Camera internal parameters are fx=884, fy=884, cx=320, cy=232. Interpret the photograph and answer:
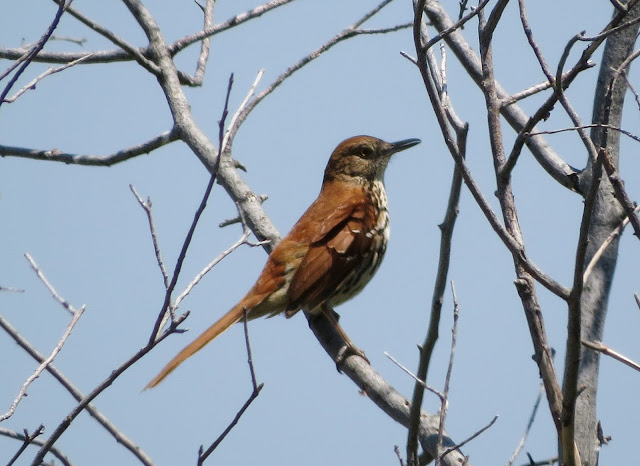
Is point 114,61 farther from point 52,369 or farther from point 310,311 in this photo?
point 52,369

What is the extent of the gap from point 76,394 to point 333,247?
A: 2.29m

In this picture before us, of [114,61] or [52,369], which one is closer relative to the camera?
[52,369]

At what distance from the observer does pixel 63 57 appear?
4.92 m

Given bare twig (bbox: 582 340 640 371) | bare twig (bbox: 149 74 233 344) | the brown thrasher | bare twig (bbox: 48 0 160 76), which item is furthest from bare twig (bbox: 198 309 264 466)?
bare twig (bbox: 48 0 160 76)

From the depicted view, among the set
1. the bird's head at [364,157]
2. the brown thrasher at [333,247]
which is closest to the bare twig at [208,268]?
the brown thrasher at [333,247]

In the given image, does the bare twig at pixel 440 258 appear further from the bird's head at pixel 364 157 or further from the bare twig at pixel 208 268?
the bird's head at pixel 364 157

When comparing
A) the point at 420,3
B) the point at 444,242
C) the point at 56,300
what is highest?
the point at 420,3

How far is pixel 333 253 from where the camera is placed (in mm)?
5430

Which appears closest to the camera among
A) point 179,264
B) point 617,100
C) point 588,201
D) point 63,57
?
point 588,201

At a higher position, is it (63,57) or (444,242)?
(63,57)

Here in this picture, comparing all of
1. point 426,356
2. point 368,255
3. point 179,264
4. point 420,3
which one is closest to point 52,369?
point 179,264

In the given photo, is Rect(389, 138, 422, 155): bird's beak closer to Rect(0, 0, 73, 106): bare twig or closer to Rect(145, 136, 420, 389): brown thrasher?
Rect(145, 136, 420, 389): brown thrasher

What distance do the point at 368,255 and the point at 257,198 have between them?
996mm

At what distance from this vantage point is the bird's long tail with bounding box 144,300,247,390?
4441 millimetres
